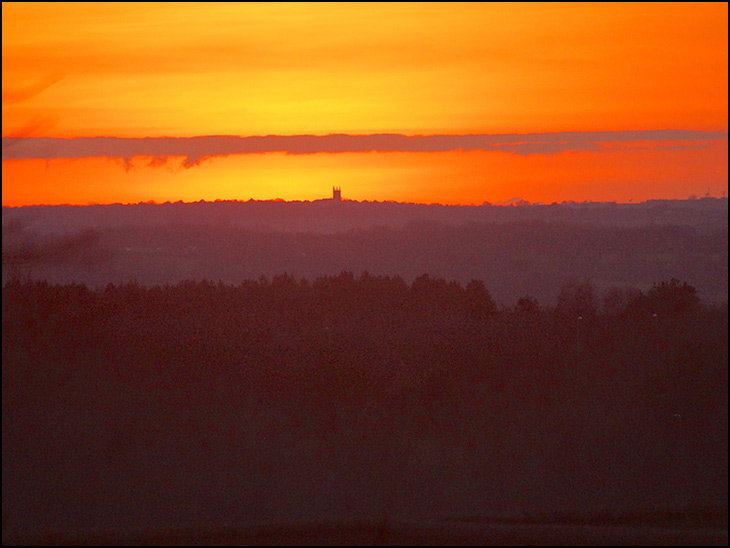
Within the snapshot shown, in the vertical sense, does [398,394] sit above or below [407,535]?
above

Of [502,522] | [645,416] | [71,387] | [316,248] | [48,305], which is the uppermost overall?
[316,248]

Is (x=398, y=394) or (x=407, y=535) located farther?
(x=398, y=394)

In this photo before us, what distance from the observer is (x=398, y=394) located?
1082 cm

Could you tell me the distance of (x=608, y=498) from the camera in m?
8.12

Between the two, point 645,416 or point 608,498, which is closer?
point 608,498

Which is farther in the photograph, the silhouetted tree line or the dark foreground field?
the silhouetted tree line

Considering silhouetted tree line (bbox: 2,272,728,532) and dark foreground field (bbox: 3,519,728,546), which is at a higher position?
silhouetted tree line (bbox: 2,272,728,532)

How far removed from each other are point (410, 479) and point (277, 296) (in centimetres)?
1135

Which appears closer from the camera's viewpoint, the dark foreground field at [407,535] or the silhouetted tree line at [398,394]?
the dark foreground field at [407,535]

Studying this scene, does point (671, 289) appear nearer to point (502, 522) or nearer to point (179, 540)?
point (502, 522)

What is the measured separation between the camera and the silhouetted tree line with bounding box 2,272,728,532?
7.73 metres

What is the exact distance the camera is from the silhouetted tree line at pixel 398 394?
773 cm

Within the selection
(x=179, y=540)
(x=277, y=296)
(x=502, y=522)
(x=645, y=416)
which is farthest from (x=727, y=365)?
(x=277, y=296)

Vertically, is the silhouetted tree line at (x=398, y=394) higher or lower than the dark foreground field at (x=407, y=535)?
higher
